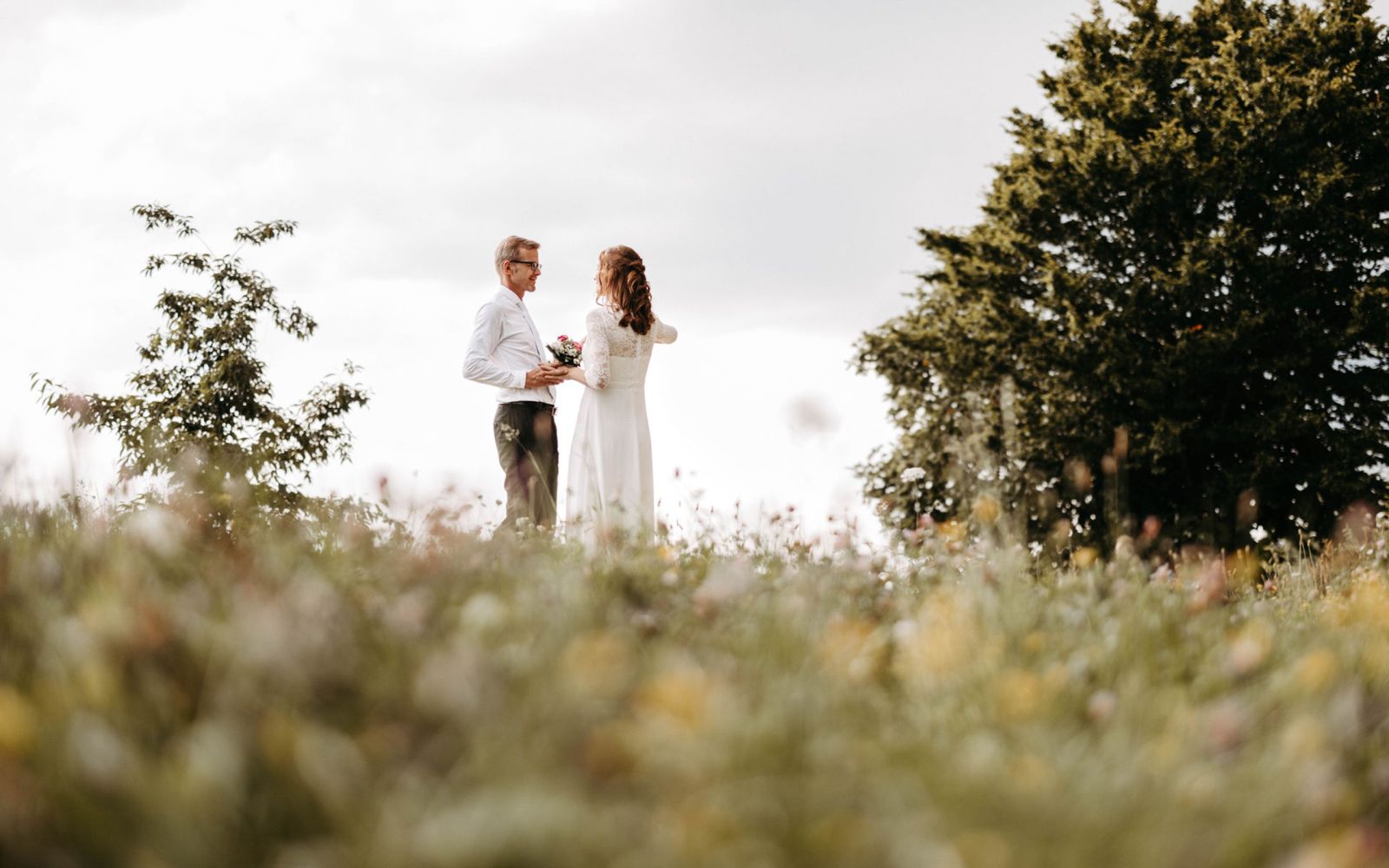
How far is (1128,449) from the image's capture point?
58.7 feet

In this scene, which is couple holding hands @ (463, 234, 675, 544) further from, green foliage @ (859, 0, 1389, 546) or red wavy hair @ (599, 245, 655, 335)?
green foliage @ (859, 0, 1389, 546)

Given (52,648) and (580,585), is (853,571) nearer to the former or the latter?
(580,585)

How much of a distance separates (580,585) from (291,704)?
1373 millimetres

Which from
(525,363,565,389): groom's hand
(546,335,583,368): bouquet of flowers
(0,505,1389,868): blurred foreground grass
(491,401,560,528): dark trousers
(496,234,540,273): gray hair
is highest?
(496,234,540,273): gray hair

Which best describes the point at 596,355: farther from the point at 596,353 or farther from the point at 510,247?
the point at 510,247

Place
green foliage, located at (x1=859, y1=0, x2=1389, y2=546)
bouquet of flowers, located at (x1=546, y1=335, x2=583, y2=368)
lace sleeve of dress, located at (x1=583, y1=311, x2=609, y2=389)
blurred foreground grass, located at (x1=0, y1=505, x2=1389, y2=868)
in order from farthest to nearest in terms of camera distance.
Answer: green foliage, located at (x1=859, y1=0, x2=1389, y2=546)
bouquet of flowers, located at (x1=546, y1=335, x2=583, y2=368)
lace sleeve of dress, located at (x1=583, y1=311, x2=609, y2=389)
blurred foreground grass, located at (x1=0, y1=505, x2=1389, y2=868)

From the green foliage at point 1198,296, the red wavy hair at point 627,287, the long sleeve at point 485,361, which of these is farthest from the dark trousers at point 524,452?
the green foliage at point 1198,296

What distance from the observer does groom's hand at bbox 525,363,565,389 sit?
28.1 feet

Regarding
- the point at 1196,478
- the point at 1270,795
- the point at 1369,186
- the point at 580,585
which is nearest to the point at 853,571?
the point at 580,585

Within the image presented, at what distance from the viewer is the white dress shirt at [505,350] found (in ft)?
28.0

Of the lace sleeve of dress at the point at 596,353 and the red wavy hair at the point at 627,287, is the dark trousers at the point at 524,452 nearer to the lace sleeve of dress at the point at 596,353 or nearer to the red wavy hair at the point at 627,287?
the lace sleeve of dress at the point at 596,353

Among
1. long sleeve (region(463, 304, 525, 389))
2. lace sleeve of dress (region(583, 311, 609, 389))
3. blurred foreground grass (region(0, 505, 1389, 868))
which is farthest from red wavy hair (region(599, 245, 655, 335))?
blurred foreground grass (region(0, 505, 1389, 868))

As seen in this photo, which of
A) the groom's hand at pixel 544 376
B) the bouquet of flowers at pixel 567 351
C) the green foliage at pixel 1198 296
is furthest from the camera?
the green foliage at pixel 1198 296

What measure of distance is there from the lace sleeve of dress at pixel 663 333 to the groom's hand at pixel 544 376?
768 millimetres
